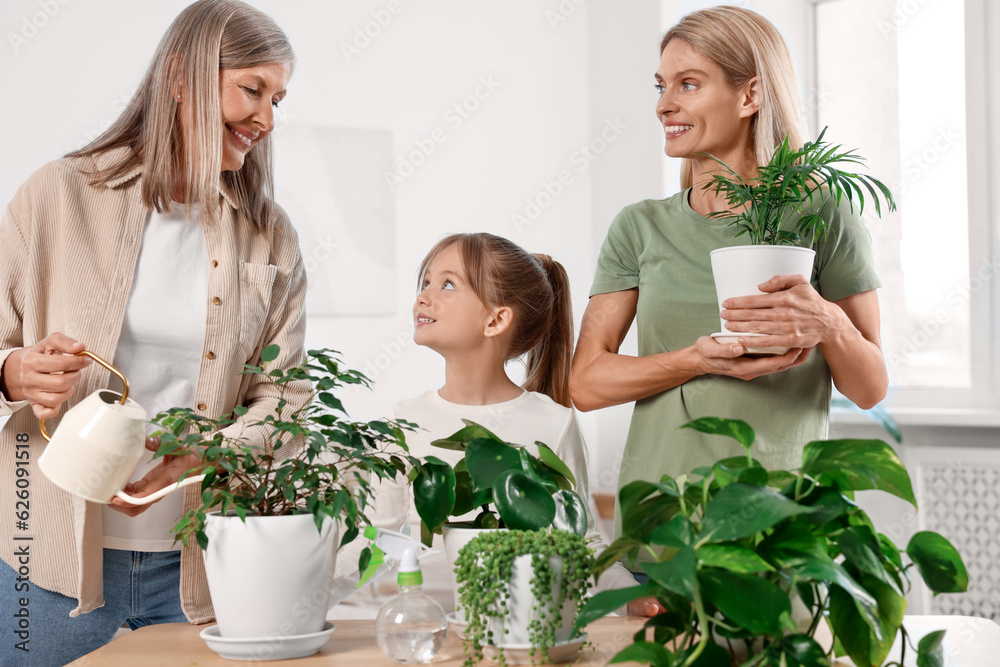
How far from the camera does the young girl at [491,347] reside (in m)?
1.64

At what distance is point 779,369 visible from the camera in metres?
1.19

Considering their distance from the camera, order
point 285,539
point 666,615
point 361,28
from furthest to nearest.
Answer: point 361,28
point 285,539
point 666,615

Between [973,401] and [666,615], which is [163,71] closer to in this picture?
[666,615]

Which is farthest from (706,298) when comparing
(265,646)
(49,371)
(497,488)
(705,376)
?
(49,371)

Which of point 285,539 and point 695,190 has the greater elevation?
point 695,190

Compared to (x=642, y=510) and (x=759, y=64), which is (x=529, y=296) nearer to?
(x=759, y=64)

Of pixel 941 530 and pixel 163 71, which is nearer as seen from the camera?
pixel 163 71

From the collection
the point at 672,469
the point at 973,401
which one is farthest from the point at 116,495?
the point at 973,401

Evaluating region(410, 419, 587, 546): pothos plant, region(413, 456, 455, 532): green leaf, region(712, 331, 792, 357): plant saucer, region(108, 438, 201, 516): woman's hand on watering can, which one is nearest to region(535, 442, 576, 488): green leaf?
region(410, 419, 587, 546): pothos plant

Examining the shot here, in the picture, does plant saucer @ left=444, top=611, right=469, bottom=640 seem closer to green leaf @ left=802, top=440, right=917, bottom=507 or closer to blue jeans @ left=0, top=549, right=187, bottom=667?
green leaf @ left=802, top=440, right=917, bottom=507

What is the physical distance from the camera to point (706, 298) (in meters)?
1.33

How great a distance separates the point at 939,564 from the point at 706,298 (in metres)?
0.60

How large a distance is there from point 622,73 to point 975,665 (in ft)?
9.24

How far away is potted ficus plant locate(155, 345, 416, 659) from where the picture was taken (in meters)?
0.87
